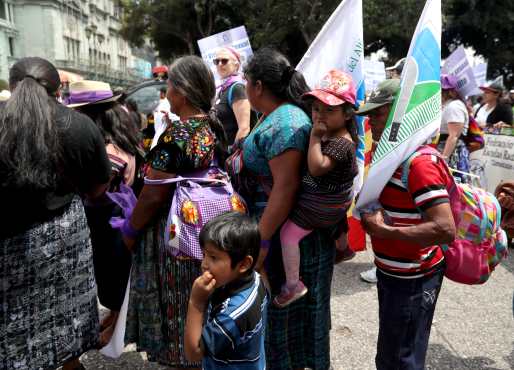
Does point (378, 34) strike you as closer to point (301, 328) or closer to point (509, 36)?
point (509, 36)

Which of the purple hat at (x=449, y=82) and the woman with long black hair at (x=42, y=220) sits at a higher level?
the purple hat at (x=449, y=82)

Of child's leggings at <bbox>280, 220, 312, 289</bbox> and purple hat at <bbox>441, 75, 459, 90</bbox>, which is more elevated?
purple hat at <bbox>441, 75, 459, 90</bbox>

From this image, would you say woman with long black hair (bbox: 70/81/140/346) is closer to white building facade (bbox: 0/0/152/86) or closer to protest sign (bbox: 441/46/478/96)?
protest sign (bbox: 441/46/478/96)

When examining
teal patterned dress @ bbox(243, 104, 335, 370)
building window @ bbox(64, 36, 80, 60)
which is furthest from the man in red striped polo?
building window @ bbox(64, 36, 80, 60)

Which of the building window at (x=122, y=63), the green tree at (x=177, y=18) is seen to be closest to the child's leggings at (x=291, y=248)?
the green tree at (x=177, y=18)

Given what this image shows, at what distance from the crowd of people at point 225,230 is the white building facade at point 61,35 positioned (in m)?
46.5

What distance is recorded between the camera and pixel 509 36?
24422 millimetres

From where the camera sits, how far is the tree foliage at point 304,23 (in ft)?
62.6

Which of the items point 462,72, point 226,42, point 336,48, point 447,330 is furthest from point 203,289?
point 462,72

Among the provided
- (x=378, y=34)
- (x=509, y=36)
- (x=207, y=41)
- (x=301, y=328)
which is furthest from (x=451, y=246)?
(x=509, y=36)

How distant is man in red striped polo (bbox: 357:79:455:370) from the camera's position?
177 centimetres

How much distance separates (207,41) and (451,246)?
4600 millimetres

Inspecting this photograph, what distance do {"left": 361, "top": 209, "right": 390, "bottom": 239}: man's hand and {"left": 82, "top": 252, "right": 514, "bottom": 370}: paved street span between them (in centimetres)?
140

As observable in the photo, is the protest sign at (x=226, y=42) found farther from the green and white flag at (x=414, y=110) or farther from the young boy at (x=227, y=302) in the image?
the young boy at (x=227, y=302)
